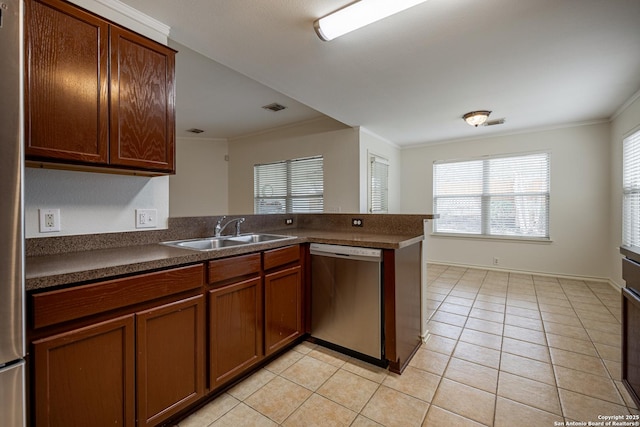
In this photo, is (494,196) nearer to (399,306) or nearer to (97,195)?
(399,306)

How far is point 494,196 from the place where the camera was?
4871 millimetres

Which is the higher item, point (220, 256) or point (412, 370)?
point (220, 256)

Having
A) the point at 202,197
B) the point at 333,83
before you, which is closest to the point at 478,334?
the point at 333,83

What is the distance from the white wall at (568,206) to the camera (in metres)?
4.06

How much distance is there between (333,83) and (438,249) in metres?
4.01

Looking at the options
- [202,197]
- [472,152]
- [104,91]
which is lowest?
[202,197]

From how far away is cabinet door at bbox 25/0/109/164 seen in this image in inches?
49.3

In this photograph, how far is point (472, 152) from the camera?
5.04 meters

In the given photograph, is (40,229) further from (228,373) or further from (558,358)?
(558,358)

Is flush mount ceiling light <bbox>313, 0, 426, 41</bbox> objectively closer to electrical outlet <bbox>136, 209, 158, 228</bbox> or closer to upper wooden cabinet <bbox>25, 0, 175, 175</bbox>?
upper wooden cabinet <bbox>25, 0, 175, 175</bbox>

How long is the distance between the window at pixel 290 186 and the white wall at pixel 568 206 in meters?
2.92

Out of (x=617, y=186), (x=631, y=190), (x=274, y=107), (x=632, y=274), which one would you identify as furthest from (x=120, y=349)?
(x=617, y=186)

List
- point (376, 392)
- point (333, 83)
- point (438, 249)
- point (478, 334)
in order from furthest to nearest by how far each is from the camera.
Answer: point (438, 249) < point (333, 83) < point (478, 334) < point (376, 392)

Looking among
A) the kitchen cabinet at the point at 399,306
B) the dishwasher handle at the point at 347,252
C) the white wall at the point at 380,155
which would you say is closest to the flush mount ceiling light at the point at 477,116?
the white wall at the point at 380,155
